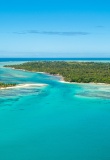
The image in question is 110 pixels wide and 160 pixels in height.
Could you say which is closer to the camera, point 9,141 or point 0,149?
point 0,149

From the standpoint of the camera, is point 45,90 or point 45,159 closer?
point 45,159

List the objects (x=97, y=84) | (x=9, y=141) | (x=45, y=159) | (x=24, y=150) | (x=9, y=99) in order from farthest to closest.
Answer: (x=97, y=84), (x=9, y=99), (x=9, y=141), (x=24, y=150), (x=45, y=159)

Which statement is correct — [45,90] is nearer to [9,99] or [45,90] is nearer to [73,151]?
[9,99]

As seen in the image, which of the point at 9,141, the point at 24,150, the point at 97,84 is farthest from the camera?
the point at 97,84

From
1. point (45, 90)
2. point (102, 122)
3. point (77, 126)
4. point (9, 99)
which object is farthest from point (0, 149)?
point (45, 90)

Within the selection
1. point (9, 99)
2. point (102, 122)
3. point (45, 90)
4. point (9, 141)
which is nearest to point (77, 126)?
point (102, 122)

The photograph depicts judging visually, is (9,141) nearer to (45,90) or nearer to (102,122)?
(102,122)
